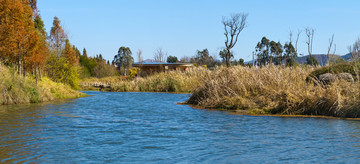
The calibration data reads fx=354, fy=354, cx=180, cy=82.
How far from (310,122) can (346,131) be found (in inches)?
80.7

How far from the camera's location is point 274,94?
51.2 feet

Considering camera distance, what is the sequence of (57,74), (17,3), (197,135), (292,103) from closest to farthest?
(197,135), (292,103), (17,3), (57,74)

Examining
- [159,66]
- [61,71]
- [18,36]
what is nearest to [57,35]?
[61,71]

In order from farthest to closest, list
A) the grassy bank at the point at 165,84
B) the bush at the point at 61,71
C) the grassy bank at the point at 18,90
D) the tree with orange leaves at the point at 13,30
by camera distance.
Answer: the grassy bank at the point at 165,84 → the bush at the point at 61,71 → the tree with orange leaves at the point at 13,30 → the grassy bank at the point at 18,90

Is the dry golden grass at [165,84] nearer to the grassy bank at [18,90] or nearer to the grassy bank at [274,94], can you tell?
the grassy bank at [18,90]

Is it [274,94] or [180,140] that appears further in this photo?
[274,94]

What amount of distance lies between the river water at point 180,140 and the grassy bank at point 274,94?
125 cm

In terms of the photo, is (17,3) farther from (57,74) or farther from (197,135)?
(197,135)

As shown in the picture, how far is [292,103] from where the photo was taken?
14.8 meters

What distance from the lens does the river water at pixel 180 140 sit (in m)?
7.63

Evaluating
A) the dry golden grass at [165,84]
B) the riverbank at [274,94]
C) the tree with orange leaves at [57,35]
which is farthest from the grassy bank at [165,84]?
the riverbank at [274,94]

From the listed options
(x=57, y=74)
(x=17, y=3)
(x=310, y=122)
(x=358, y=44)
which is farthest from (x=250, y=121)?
(x=358, y=44)

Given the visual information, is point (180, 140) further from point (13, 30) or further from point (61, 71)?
point (61, 71)

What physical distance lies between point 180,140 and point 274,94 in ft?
24.2
